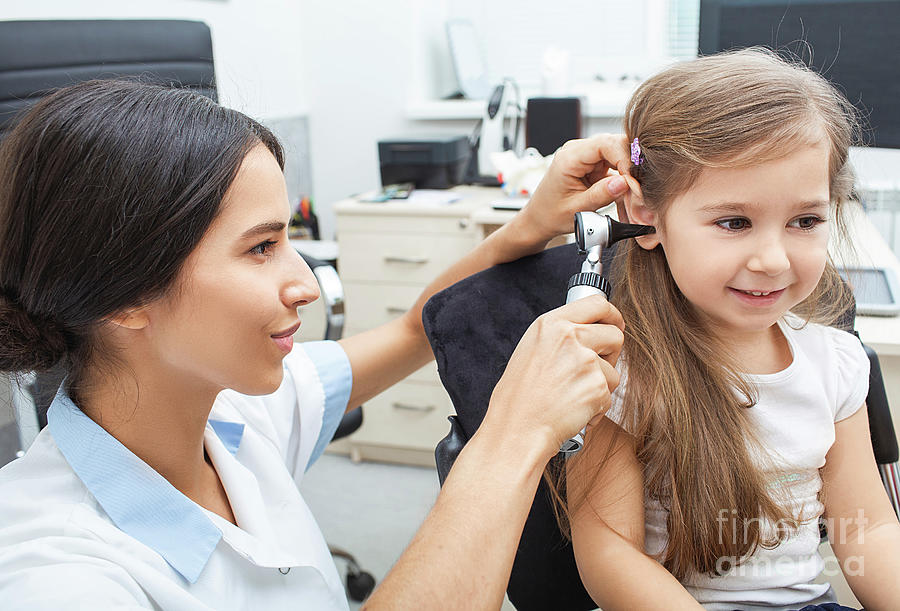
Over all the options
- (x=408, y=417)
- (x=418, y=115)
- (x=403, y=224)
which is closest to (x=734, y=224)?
(x=403, y=224)

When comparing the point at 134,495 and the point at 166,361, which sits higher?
the point at 166,361

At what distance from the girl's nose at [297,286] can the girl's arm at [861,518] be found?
28.6 inches

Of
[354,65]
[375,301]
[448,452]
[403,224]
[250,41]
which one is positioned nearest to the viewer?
[448,452]

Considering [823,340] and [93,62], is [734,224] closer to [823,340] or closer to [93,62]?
[823,340]

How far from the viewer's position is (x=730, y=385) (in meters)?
1.03

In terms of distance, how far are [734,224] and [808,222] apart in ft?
0.32

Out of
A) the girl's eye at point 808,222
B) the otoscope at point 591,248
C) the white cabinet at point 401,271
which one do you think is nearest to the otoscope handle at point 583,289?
the otoscope at point 591,248

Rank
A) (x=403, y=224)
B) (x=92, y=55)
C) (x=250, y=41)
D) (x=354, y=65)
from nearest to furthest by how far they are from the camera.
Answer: (x=92, y=55) < (x=403, y=224) < (x=250, y=41) < (x=354, y=65)

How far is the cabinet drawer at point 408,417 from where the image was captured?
2.54 metres

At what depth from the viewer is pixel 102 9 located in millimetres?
2150

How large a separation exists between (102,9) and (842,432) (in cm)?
209

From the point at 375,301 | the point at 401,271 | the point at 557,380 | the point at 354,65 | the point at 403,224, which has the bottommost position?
the point at 375,301

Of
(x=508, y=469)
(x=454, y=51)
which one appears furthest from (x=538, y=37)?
(x=508, y=469)

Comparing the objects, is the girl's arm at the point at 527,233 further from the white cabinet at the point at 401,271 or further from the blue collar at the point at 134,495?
the white cabinet at the point at 401,271
